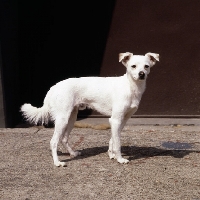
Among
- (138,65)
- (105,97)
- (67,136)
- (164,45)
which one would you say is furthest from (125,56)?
(164,45)

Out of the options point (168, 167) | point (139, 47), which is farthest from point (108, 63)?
point (168, 167)

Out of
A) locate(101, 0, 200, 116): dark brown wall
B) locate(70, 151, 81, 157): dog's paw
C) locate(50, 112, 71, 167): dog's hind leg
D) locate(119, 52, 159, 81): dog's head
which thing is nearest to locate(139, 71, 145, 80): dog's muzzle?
locate(119, 52, 159, 81): dog's head

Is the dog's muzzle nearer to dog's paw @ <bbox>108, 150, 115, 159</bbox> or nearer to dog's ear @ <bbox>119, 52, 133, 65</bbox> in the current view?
dog's ear @ <bbox>119, 52, 133, 65</bbox>

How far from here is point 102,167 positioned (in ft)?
18.2

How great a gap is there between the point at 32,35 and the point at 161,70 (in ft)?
8.03

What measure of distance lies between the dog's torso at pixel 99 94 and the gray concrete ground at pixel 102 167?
2.31ft

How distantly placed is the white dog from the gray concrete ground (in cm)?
32

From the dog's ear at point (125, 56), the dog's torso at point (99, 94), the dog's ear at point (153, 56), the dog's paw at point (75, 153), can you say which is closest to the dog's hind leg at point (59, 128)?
the dog's torso at point (99, 94)

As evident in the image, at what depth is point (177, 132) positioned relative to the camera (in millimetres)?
7633

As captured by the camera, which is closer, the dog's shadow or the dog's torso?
the dog's torso

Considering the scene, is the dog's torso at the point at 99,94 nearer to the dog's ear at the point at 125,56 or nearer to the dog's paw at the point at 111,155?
the dog's ear at the point at 125,56

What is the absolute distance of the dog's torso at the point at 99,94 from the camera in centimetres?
570

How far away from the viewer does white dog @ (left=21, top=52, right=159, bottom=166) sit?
5.69 meters

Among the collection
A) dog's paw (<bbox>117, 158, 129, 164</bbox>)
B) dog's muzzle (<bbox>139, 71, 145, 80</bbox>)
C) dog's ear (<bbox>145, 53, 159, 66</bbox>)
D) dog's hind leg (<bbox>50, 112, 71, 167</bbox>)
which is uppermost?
dog's ear (<bbox>145, 53, 159, 66</bbox>)
